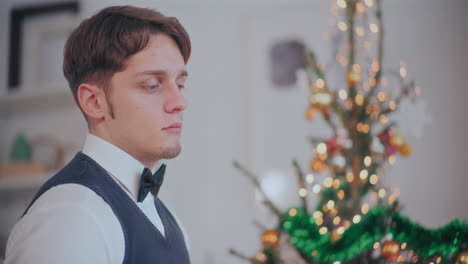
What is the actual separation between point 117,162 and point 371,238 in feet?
2.02

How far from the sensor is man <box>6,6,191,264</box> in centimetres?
81

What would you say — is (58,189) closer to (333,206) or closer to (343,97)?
(333,206)

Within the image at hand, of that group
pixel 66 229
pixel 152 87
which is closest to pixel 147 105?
pixel 152 87

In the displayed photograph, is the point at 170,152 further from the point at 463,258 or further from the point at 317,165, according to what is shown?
the point at 317,165

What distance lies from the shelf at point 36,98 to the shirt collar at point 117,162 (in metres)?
1.44

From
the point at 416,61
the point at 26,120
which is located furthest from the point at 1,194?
the point at 416,61

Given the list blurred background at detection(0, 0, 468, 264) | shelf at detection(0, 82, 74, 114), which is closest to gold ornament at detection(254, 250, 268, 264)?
blurred background at detection(0, 0, 468, 264)

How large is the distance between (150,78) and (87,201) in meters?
0.28

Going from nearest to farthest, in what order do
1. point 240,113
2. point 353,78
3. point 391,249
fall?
point 391,249, point 353,78, point 240,113

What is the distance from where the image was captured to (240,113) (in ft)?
8.11

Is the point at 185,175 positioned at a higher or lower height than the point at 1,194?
higher

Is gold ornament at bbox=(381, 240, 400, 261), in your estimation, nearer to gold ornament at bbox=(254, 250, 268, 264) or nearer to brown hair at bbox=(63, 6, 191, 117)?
gold ornament at bbox=(254, 250, 268, 264)

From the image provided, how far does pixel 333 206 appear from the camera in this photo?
4.59 feet

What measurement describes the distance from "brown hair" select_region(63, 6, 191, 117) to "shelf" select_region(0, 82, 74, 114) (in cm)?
137
